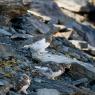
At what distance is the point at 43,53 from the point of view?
8.23 meters

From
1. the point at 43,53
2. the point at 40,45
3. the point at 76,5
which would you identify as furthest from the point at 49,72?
the point at 76,5

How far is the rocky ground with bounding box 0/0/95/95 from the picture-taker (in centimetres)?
639

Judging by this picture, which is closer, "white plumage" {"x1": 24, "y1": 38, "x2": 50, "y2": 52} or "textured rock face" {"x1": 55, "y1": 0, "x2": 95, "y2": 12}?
"white plumage" {"x1": 24, "y1": 38, "x2": 50, "y2": 52}

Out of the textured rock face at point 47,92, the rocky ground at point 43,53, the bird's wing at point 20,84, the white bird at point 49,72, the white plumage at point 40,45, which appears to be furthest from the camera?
the white plumage at point 40,45

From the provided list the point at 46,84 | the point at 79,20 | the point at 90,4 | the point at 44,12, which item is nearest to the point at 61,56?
the point at 46,84

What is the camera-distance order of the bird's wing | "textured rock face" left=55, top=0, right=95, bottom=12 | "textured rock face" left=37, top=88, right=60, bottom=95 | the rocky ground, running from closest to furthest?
1. the bird's wing
2. "textured rock face" left=37, top=88, right=60, bottom=95
3. the rocky ground
4. "textured rock face" left=55, top=0, right=95, bottom=12

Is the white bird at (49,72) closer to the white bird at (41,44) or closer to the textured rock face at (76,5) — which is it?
the white bird at (41,44)

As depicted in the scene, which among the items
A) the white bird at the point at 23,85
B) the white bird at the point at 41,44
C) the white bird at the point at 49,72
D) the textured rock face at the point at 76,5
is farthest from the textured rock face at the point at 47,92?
the textured rock face at the point at 76,5

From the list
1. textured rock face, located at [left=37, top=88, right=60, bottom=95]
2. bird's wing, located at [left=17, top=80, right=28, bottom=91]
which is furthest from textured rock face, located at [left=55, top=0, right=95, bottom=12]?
bird's wing, located at [left=17, top=80, right=28, bottom=91]

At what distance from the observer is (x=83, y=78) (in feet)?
24.8

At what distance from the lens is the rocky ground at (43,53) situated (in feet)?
21.0

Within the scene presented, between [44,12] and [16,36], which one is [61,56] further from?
[44,12]

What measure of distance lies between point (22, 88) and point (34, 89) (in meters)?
0.35

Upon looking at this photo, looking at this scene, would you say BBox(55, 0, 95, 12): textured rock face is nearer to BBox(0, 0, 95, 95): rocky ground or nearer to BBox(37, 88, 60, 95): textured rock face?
BBox(0, 0, 95, 95): rocky ground
